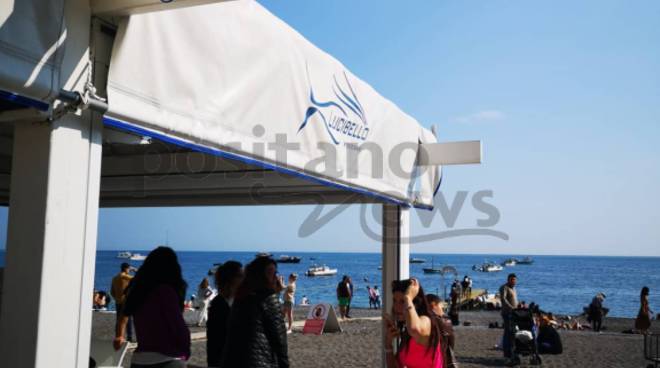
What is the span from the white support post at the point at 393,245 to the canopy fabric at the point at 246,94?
1.02m

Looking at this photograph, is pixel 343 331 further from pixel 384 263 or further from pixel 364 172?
pixel 364 172

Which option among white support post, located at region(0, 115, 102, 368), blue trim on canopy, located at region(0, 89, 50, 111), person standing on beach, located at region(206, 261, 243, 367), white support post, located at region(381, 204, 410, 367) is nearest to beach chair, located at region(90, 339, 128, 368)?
person standing on beach, located at region(206, 261, 243, 367)

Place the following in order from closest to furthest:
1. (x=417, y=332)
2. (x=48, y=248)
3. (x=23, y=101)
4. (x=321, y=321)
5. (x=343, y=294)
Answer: (x=23, y=101) < (x=48, y=248) < (x=417, y=332) < (x=321, y=321) < (x=343, y=294)

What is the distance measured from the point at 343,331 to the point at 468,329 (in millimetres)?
4628

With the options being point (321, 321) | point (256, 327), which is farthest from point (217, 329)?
point (321, 321)

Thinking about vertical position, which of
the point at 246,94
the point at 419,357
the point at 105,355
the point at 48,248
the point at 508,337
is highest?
the point at 246,94

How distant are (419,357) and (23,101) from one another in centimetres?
249

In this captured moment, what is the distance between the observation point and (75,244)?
2342 millimetres

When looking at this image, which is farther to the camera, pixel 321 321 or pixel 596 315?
pixel 596 315

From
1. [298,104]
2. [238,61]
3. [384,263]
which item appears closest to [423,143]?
[384,263]

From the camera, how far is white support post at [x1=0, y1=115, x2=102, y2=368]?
7.23ft

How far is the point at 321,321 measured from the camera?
46.0 feet

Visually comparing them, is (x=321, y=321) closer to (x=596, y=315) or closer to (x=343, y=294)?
(x=343, y=294)

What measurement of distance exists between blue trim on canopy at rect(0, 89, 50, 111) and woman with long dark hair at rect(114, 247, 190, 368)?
1686 mm
